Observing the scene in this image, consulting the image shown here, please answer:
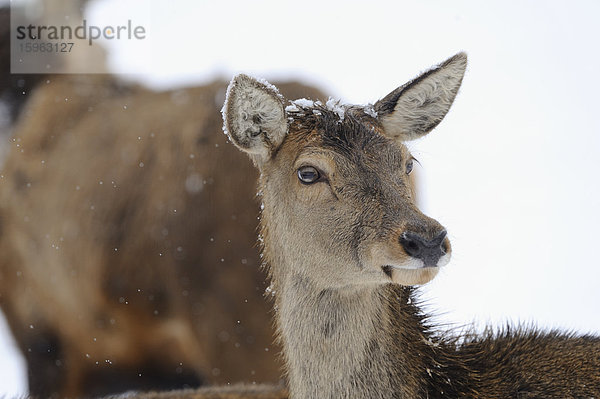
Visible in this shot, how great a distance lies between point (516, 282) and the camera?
846 cm

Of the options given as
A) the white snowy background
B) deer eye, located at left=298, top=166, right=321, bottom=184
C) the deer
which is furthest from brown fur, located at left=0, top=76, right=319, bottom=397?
deer eye, located at left=298, top=166, right=321, bottom=184

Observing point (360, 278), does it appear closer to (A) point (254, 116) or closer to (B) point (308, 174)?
(B) point (308, 174)

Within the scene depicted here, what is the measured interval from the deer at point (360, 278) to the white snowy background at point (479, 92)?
347 cm

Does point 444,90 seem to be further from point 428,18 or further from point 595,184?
point 428,18

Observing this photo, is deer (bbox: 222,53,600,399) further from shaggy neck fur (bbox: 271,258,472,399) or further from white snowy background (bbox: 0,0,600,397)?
white snowy background (bbox: 0,0,600,397)

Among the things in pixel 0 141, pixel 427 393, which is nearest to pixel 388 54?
pixel 0 141

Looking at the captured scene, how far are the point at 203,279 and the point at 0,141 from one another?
341 cm

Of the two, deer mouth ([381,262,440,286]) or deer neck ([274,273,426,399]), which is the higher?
deer mouth ([381,262,440,286])

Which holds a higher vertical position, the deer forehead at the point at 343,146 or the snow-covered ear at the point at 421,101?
the snow-covered ear at the point at 421,101

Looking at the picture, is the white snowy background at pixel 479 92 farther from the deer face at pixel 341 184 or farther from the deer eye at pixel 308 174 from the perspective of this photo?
the deer eye at pixel 308 174

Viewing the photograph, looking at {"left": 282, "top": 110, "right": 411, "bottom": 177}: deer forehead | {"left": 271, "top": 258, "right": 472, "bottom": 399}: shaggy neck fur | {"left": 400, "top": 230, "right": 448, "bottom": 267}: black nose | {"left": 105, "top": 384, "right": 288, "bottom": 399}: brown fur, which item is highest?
{"left": 282, "top": 110, "right": 411, "bottom": 177}: deer forehead

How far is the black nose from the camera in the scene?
9.61 feet

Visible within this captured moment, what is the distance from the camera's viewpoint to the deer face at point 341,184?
3.06 metres

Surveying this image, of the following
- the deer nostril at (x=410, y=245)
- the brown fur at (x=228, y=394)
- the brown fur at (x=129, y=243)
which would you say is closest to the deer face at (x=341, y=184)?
the deer nostril at (x=410, y=245)
